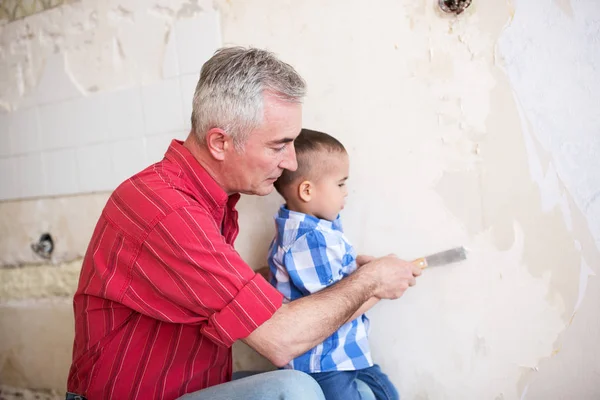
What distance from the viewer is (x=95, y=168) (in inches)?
81.7

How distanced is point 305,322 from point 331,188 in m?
0.41

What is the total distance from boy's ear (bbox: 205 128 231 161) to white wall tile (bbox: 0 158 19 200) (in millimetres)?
1321

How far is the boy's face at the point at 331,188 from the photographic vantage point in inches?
58.1

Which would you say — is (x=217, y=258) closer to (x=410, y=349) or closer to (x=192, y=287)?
(x=192, y=287)

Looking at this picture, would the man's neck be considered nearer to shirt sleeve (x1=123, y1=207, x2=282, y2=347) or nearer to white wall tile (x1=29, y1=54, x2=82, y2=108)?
shirt sleeve (x1=123, y1=207, x2=282, y2=347)

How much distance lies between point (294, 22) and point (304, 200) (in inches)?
23.4

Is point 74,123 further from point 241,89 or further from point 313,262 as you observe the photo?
point 313,262

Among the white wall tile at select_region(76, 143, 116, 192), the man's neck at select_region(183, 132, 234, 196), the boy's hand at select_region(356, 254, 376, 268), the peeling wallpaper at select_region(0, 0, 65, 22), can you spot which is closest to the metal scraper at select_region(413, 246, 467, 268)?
the boy's hand at select_region(356, 254, 376, 268)

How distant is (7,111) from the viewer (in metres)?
2.26

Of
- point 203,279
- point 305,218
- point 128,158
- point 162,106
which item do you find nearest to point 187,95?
point 162,106

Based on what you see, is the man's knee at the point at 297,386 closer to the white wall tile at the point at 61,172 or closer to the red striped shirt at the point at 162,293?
the red striped shirt at the point at 162,293

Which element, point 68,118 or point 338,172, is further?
point 68,118

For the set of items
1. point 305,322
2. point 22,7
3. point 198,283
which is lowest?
point 305,322

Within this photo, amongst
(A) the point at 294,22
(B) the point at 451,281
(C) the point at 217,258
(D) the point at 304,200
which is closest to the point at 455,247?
(B) the point at 451,281
